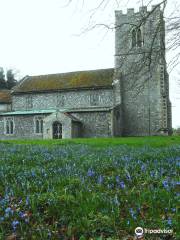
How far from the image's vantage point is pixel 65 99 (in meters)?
46.4

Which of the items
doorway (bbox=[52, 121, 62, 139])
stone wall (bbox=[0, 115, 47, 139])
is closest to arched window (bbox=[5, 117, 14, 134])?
stone wall (bbox=[0, 115, 47, 139])

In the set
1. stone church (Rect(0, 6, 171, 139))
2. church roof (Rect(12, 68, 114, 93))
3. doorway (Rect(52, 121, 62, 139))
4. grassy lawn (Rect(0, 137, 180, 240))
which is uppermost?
church roof (Rect(12, 68, 114, 93))

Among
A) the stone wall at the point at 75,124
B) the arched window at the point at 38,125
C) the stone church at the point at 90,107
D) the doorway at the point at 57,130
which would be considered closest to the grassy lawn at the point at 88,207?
the stone wall at the point at 75,124

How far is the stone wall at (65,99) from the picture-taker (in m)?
44.4

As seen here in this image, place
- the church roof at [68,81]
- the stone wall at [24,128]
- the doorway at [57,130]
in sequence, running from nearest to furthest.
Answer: the doorway at [57,130] < the stone wall at [24,128] < the church roof at [68,81]

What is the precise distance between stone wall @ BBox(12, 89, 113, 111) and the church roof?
0.79 metres

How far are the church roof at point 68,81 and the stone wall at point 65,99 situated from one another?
79 cm

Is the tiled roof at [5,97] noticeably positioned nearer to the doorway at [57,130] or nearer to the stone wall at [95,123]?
the doorway at [57,130]

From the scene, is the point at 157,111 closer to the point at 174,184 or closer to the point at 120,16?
the point at 120,16

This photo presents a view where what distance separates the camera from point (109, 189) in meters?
4.95

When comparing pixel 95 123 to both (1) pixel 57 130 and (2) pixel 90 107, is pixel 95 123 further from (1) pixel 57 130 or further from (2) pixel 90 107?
(1) pixel 57 130

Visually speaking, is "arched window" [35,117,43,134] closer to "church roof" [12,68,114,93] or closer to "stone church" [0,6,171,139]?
"stone church" [0,6,171,139]

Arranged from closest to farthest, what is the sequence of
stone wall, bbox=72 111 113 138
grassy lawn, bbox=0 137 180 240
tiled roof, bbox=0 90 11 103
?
grassy lawn, bbox=0 137 180 240 → stone wall, bbox=72 111 113 138 → tiled roof, bbox=0 90 11 103

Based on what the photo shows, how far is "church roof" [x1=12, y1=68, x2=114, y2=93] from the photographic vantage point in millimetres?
44672
